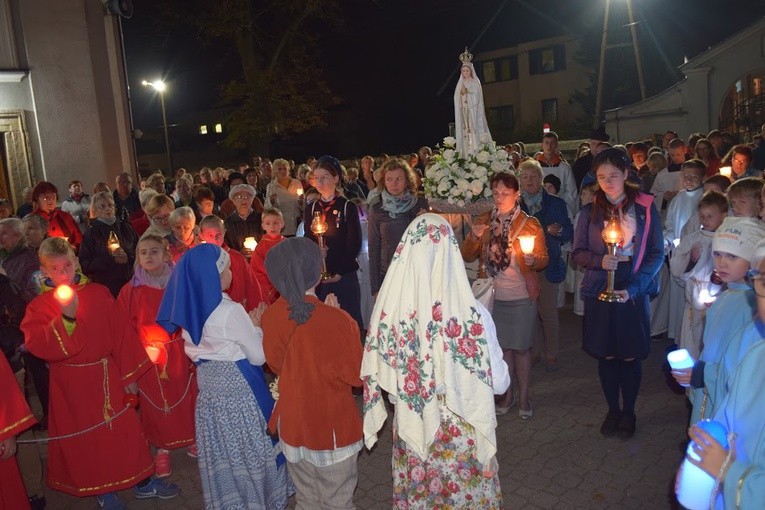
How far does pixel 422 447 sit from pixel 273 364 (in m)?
1.04

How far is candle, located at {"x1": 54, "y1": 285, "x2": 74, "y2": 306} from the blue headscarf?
3.11ft

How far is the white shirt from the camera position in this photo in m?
4.19

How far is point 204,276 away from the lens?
4141mm

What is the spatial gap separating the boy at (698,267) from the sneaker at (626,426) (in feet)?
2.45

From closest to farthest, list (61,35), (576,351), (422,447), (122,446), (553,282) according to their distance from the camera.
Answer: (422,447) < (122,446) < (553,282) < (576,351) < (61,35)

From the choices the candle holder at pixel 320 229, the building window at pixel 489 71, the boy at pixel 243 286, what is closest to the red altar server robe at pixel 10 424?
the boy at pixel 243 286

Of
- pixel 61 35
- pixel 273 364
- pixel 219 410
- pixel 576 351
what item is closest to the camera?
pixel 273 364

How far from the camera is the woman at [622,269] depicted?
5.22 metres

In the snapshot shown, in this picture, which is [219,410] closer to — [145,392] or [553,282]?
[145,392]

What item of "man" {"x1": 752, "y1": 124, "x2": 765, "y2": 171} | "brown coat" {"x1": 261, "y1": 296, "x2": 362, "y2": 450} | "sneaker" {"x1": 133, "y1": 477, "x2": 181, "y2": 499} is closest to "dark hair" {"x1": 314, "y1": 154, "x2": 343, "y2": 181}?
"brown coat" {"x1": 261, "y1": 296, "x2": 362, "y2": 450}

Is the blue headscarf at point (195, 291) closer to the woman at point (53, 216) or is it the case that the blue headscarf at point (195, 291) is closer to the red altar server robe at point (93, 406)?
the red altar server robe at point (93, 406)

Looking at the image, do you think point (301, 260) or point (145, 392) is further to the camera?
point (145, 392)

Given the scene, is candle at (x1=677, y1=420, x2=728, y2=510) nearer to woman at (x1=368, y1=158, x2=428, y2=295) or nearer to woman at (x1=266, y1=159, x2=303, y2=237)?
woman at (x1=368, y1=158, x2=428, y2=295)

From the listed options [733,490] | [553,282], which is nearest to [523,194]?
[553,282]
